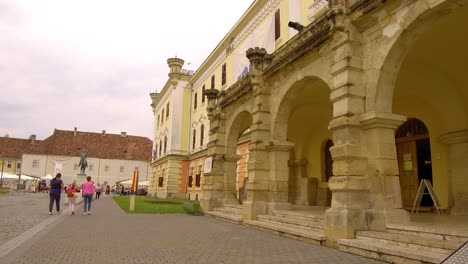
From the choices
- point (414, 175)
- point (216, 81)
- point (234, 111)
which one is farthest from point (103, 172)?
point (414, 175)

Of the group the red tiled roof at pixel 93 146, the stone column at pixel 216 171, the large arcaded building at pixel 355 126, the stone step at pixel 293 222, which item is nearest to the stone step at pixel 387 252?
the large arcaded building at pixel 355 126

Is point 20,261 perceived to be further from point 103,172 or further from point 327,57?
point 103,172

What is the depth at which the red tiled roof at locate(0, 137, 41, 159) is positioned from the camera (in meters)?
78.2

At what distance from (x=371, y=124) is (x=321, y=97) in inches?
274

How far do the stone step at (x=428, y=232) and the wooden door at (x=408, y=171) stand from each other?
6166 mm

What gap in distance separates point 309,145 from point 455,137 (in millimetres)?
8105

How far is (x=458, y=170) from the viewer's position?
36.1 feet

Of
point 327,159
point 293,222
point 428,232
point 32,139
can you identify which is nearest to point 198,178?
point 327,159

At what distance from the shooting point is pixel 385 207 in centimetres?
808

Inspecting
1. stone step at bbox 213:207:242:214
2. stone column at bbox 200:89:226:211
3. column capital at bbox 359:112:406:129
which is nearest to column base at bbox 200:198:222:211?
stone column at bbox 200:89:226:211

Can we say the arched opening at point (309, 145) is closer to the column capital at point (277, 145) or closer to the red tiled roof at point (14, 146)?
the column capital at point (277, 145)

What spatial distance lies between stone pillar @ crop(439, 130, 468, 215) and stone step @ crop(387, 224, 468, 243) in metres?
4.36

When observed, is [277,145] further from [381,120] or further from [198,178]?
[198,178]

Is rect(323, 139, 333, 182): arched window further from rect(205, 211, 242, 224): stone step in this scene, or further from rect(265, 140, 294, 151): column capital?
rect(265, 140, 294, 151): column capital
